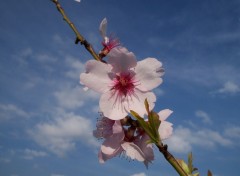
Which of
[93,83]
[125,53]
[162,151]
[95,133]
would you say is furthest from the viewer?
[95,133]

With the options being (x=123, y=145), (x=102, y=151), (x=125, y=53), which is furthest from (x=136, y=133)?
(x=125, y=53)

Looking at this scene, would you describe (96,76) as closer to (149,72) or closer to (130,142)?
(149,72)

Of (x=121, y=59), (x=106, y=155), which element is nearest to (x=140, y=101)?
(x=121, y=59)

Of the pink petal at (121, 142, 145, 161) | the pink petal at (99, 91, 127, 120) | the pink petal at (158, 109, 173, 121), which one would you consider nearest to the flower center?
the pink petal at (99, 91, 127, 120)

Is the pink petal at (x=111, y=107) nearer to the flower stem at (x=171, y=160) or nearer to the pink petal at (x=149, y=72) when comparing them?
the pink petal at (x=149, y=72)

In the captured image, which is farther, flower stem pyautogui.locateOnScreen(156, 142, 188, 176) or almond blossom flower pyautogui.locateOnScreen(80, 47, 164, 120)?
almond blossom flower pyautogui.locateOnScreen(80, 47, 164, 120)

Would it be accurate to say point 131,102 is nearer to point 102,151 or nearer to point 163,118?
point 163,118

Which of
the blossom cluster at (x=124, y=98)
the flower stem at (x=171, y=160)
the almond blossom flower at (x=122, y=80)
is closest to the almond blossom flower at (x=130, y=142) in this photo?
the blossom cluster at (x=124, y=98)

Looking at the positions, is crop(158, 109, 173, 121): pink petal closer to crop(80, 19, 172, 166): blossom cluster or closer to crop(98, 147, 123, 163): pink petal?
crop(80, 19, 172, 166): blossom cluster
